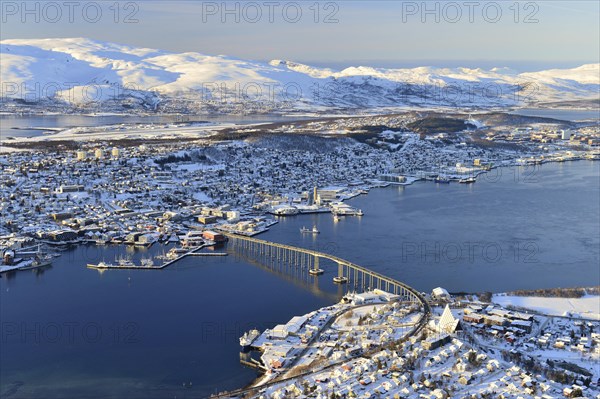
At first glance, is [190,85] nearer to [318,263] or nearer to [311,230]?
[311,230]

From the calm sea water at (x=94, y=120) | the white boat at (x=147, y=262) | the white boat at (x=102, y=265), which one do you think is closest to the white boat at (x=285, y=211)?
the white boat at (x=147, y=262)

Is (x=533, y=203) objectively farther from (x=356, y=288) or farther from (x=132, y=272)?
(x=132, y=272)

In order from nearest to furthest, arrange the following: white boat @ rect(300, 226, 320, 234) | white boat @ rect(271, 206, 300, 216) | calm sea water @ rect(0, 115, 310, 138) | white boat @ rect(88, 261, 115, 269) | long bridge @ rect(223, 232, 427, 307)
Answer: long bridge @ rect(223, 232, 427, 307), white boat @ rect(88, 261, 115, 269), white boat @ rect(300, 226, 320, 234), white boat @ rect(271, 206, 300, 216), calm sea water @ rect(0, 115, 310, 138)

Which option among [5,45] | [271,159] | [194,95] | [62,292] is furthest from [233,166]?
[5,45]

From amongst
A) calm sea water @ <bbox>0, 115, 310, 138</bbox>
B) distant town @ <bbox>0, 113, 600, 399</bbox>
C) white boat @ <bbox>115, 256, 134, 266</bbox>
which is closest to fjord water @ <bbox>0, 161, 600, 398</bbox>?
white boat @ <bbox>115, 256, 134, 266</bbox>

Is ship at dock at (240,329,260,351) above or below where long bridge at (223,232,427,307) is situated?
below

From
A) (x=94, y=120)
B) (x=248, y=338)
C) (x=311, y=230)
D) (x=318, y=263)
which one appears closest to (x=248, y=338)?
(x=248, y=338)

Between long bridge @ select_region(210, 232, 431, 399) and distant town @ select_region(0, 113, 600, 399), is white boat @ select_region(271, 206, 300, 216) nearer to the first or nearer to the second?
distant town @ select_region(0, 113, 600, 399)

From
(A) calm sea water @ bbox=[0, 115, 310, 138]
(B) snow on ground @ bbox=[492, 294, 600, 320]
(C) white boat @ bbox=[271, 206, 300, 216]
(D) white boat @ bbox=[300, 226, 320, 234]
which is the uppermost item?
(A) calm sea water @ bbox=[0, 115, 310, 138]
